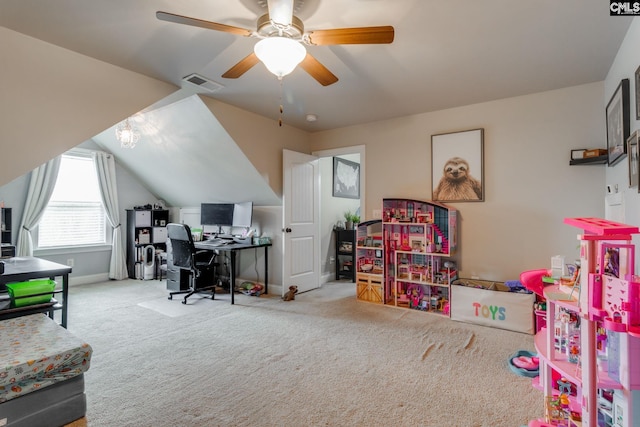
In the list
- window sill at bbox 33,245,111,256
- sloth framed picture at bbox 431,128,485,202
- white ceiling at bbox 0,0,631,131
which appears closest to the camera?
white ceiling at bbox 0,0,631,131

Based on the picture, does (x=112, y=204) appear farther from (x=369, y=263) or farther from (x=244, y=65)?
(x=244, y=65)

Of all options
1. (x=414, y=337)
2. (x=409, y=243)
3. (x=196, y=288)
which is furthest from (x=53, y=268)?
(x=409, y=243)

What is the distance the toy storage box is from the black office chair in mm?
3061

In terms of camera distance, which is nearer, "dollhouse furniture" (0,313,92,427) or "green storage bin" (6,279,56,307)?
"dollhouse furniture" (0,313,92,427)

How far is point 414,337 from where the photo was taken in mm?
2926

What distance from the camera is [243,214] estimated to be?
4.65m

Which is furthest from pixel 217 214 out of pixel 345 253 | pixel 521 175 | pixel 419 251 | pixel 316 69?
pixel 521 175

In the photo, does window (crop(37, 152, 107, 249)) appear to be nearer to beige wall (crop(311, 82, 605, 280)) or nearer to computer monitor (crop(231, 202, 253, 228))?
computer monitor (crop(231, 202, 253, 228))

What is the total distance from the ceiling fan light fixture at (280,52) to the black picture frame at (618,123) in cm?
215

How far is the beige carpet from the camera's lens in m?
1.83

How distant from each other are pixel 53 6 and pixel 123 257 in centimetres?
455

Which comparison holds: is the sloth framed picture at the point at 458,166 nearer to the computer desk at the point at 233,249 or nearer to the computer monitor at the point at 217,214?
the computer desk at the point at 233,249

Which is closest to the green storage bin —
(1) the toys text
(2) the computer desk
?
(2) the computer desk

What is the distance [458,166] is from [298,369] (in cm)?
279
